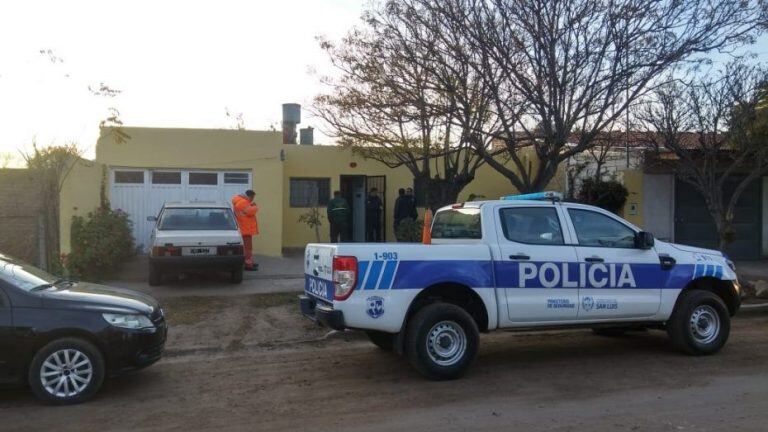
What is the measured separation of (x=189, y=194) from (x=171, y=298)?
515cm

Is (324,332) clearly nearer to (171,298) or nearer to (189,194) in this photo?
(171,298)

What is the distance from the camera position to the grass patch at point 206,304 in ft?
32.1

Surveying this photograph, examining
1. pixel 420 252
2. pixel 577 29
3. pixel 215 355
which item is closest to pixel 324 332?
pixel 215 355

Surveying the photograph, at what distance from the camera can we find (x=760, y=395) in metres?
6.07

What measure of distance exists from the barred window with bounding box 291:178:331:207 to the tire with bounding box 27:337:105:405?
12005 millimetres

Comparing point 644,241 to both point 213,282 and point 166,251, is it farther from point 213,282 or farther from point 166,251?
point 213,282

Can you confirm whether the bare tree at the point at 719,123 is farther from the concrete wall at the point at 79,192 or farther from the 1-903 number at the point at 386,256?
the concrete wall at the point at 79,192

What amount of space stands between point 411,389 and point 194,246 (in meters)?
6.46

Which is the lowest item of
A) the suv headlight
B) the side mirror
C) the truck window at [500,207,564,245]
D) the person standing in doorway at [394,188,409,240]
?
the suv headlight

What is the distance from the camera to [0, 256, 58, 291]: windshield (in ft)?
20.4

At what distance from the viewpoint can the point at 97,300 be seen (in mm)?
6453

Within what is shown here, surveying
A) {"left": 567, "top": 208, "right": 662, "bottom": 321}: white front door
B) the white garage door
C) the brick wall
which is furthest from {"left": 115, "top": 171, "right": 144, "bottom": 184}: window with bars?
{"left": 567, "top": 208, "right": 662, "bottom": 321}: white front door

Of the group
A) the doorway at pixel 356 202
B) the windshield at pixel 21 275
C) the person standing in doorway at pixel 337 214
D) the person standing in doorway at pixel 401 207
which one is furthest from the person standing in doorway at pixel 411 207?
the windshield at pixel 21 275

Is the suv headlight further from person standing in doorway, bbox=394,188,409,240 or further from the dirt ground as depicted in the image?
person standing in doorway, bbox=394,188,409,240
